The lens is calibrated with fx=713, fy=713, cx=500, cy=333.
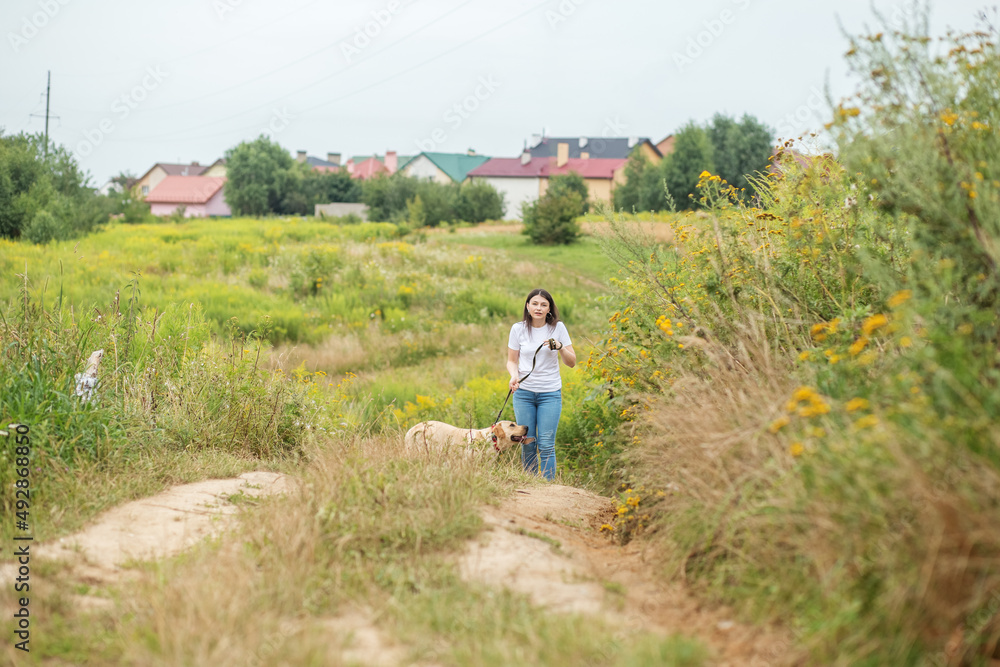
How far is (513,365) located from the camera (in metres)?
7.08

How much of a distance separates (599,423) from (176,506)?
14.1 feet

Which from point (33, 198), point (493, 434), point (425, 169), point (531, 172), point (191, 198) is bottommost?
point (493, 434)

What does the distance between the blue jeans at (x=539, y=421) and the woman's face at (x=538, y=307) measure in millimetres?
758

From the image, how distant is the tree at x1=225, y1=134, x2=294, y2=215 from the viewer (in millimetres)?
60969

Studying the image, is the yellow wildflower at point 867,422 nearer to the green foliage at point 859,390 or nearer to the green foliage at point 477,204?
the green foliage at point 859,390

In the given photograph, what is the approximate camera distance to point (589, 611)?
126 inches

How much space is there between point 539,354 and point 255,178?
197 feet

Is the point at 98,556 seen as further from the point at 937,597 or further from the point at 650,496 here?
the point at 937,597

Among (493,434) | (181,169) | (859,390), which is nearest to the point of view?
(859,390)

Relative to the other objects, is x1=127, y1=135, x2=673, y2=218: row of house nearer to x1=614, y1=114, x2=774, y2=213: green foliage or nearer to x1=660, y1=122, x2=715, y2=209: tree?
x1=614, y1=114, x2=774, y2=213: green foliage

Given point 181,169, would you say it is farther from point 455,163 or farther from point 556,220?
point 556,220

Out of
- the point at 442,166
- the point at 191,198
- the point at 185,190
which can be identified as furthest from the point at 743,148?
the point at 185,190

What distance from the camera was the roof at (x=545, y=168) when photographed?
64500mm

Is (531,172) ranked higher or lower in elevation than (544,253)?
higher
